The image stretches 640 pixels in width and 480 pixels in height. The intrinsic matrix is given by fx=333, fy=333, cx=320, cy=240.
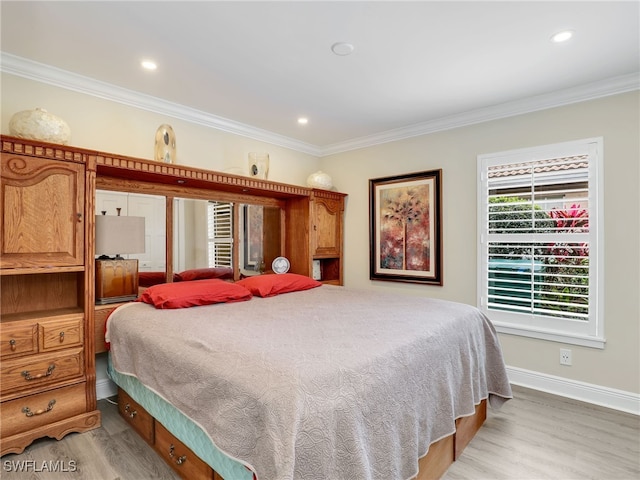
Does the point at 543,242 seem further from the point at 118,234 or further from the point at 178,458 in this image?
the point at 118,234

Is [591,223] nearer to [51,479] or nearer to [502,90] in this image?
[502,90]

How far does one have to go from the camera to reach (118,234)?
102 inches

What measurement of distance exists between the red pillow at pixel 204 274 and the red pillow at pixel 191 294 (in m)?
0.45

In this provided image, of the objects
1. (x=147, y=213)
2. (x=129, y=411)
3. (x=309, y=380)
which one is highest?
(x=147, y=213)

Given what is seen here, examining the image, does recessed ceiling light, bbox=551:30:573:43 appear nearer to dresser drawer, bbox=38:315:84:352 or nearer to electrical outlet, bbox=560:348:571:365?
electrical outlet, bbox=560:348:571:365

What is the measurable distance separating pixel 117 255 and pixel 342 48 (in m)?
2.36

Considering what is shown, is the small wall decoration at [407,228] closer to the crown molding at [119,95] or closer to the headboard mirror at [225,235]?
the headboard mirror at [225,235]

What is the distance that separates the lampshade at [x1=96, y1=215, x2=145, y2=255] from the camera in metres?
2.50

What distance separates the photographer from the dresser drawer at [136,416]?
2.04 m

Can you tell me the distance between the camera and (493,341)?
2338 millimetres

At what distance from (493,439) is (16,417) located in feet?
9.77

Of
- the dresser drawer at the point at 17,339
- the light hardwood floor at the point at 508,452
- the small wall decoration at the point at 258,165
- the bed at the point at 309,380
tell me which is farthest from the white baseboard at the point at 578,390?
the dresser drawer at the point at 17,339

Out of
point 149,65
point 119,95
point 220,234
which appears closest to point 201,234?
point 220,234

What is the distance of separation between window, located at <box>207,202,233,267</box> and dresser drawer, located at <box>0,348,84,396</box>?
55.9 inches
